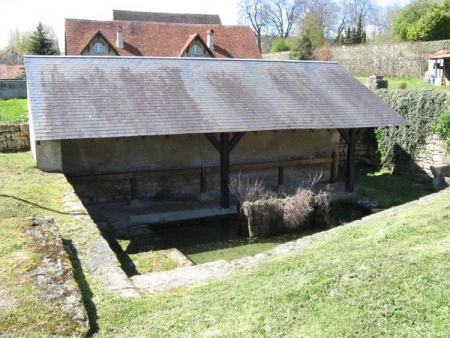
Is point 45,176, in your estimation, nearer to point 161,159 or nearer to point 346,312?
point 161,159

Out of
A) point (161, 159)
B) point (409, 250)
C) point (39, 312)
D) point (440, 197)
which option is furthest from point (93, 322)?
point (161, 159)

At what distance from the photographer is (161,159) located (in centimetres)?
1080

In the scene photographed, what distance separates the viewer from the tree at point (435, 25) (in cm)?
2620

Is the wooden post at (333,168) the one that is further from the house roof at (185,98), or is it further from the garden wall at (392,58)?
the garden wall at (392,58)

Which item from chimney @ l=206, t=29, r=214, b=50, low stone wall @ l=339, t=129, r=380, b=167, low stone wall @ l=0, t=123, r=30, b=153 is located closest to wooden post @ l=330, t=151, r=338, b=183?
low stone wall @ l=339, t=129, r=380, b=167

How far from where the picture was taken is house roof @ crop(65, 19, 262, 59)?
25.1m

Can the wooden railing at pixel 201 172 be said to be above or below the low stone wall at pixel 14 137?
below

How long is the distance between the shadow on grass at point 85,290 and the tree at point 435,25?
1077 inches

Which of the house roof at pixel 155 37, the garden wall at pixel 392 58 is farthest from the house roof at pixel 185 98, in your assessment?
the house roof at pixel 155 37

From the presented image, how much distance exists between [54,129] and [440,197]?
7.28 metres

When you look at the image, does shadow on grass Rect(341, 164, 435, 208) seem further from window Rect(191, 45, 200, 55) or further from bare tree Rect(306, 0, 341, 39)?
bare tree Rect(306, 0, 341, 39)

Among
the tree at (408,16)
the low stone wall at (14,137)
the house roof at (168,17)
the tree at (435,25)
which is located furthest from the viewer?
the house roof at (168,17)

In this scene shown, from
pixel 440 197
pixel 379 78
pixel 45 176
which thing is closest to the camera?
pixel 440 197

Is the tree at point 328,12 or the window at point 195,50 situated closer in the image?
the window at point 195,50
